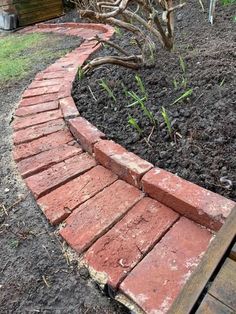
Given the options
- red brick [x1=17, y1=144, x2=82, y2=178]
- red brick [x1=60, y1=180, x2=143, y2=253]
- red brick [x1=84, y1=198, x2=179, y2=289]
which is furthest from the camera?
red brick [x1=17, y1=144, x2=82, y2=178]

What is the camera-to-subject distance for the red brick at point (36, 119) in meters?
1.83

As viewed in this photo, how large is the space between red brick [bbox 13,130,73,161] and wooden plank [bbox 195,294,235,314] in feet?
3.49

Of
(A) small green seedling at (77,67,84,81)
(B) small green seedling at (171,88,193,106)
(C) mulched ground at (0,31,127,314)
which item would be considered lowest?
(C) mulched ground at (0,31,127,314)

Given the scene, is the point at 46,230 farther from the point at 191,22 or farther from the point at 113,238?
the point at 191,22

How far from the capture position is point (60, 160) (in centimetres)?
154

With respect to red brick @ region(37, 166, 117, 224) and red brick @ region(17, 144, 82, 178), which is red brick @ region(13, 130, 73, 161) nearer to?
red brick @ region(17, 144, 82, 178)

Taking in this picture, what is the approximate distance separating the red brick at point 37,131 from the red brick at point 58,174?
0.92ft

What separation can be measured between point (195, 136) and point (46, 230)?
719 mm

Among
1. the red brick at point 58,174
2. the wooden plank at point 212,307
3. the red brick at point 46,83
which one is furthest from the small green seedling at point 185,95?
the wooden plank at point 212,307

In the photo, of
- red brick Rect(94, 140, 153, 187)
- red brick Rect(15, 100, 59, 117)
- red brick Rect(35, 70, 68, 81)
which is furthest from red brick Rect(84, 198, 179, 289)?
red brick Rect(35, 70, 68, 81)

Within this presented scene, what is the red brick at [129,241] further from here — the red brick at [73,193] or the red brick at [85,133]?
the red brick at [85,133]

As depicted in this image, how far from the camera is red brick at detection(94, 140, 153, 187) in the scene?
52.1 inches

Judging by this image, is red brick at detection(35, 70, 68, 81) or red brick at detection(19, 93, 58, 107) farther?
red brick at detection(35, 70, 68, 81)

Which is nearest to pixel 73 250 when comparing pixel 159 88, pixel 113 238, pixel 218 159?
pixel 113 238
